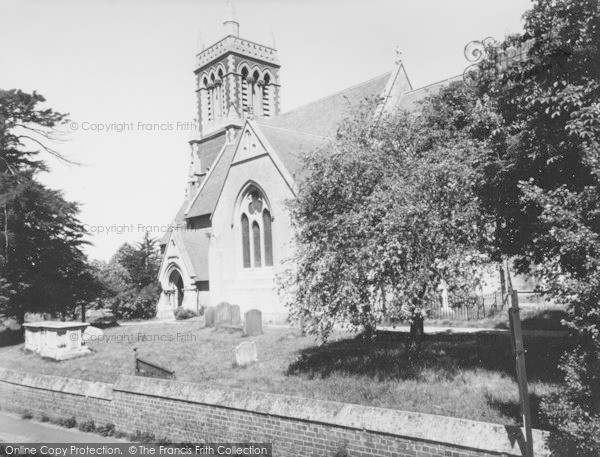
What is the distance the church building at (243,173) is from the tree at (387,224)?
6.15ft

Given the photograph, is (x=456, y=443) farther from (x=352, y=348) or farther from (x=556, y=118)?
(x=352, y=348)

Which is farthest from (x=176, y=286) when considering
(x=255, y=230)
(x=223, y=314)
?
(x=223, y=314)

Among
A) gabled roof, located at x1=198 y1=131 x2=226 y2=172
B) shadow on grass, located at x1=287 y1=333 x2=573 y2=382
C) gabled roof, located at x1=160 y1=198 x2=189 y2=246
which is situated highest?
gabled roof, located at x1=198 y1=131 x2=226 y2=172

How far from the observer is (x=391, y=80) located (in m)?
29.1

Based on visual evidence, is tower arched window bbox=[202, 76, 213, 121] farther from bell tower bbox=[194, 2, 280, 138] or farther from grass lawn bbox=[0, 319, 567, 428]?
grass lawn bbox=[0, 319, 567, 428]

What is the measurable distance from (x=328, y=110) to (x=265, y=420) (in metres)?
26.7

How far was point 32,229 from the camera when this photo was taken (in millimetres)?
27031

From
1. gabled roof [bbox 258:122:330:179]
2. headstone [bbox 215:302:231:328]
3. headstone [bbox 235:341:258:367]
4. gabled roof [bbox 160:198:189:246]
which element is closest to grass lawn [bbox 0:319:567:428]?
headstone [bbox 235:341:258:367]

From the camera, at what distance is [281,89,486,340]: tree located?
1042 cm

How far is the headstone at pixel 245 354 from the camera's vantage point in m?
14.9

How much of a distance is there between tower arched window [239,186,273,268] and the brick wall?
13.8 metres

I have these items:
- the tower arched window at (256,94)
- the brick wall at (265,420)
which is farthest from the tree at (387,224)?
the tower arched window at (256,94)

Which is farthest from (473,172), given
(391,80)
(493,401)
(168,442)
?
(391,80)

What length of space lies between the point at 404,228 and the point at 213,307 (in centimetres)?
1684
